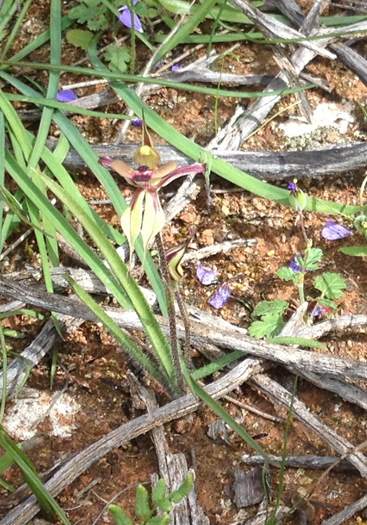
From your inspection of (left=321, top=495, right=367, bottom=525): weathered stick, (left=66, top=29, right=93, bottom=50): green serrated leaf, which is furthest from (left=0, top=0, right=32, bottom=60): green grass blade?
(left=321, top=495, right=367, bottom=525): weathered stick

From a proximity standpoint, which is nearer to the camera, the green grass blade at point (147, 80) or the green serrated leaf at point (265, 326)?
the green serrated leaf at point (265, 326)

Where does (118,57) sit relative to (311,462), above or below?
above

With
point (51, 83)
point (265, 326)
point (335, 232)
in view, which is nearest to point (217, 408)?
point (265, 326)

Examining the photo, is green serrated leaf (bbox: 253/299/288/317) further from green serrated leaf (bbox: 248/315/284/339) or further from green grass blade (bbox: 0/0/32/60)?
green grass blade (bbox: 0/0/32/60)

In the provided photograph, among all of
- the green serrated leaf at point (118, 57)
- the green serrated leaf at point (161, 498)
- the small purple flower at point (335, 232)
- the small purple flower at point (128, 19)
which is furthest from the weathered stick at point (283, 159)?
the green serrated leaf at point (161, 498)

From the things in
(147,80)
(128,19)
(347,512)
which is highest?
(128,19)

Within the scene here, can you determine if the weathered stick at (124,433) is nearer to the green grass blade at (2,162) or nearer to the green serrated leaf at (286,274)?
the green serrated leaf at (286,274)

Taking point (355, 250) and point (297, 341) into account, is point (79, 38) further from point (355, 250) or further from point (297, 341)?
point (297, 341)

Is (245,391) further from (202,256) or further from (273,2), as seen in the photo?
(273,2)
